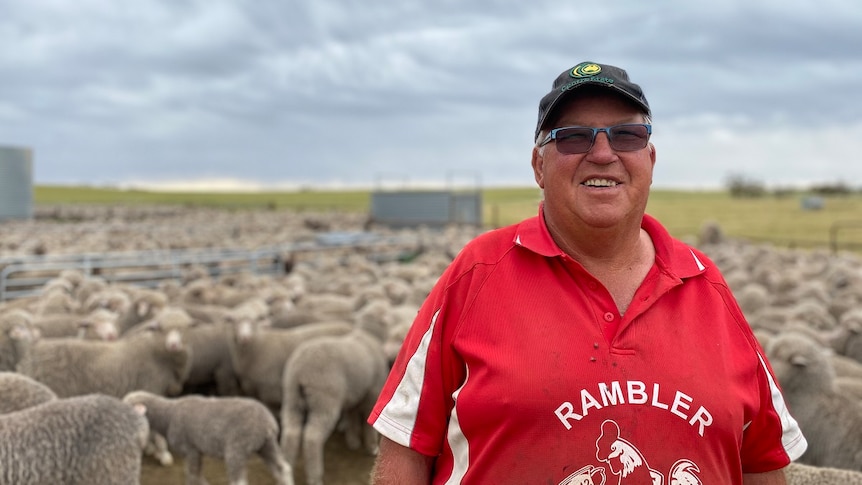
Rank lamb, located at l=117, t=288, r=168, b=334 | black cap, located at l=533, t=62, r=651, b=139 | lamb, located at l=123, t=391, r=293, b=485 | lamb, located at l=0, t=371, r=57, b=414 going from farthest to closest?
lamb, located at l=117, t=288, r=168, b=334 < lamb, located at l=123, t=391, r=293, b=485 < lamb, located at l=0, t=371, r=57, b=414 < black cap, located at l=533, t=62, r=651, b=139

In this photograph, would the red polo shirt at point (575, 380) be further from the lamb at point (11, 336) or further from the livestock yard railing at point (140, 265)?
the livestock yard railing at point (140, 265)

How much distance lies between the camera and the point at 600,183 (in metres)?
2.04

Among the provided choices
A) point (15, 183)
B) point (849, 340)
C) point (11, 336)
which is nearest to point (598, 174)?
point (11, 336)

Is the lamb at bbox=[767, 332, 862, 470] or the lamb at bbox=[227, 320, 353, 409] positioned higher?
the lamb at bbox=[767, 332, 862, 470]

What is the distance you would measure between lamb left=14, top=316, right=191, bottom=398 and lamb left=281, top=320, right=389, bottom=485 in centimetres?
143

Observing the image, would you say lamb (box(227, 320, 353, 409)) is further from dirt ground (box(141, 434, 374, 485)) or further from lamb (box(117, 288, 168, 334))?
lamb (box(117, 288, 168, 334))

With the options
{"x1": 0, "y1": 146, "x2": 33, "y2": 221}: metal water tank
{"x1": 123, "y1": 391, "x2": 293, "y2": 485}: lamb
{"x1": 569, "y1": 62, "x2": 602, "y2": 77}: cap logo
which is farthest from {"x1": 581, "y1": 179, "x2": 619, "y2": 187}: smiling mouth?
{"x1": 0, "y1": 146, "x2": 33, "y2": 221}: metal water tank

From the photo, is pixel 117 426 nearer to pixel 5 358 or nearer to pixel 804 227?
pixel 5 358

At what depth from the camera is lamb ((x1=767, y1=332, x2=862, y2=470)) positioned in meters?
5.05

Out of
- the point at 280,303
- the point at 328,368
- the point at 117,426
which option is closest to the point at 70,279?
the point at 280,303

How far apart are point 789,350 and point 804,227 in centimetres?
4041

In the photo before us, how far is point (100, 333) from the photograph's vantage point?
707 centimetres

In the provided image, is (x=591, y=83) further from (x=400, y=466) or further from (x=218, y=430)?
(x=218, y=430)

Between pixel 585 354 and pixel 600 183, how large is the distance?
1.66 feet
